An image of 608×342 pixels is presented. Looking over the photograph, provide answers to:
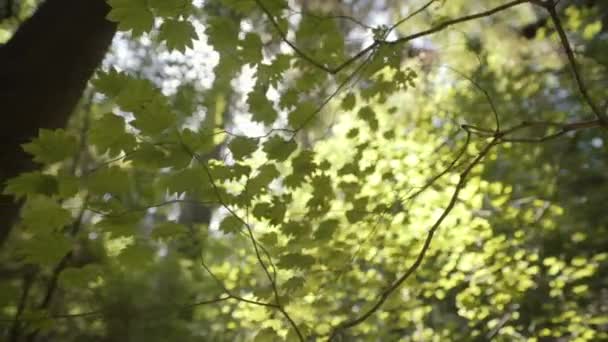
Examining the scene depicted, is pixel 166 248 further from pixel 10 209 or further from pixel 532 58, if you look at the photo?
pixel 532 58

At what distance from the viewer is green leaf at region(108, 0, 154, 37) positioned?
4.61ft

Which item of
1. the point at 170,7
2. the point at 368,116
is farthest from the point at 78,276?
the point at 368,116

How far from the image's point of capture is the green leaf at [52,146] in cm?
133

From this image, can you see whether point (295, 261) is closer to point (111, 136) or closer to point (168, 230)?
point (168, 230)

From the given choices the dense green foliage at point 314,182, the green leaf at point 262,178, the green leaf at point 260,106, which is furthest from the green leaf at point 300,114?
the green leaf at point 262,178

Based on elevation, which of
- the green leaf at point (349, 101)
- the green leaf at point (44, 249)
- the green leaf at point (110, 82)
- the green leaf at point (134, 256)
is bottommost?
the green leaf at point (44, 249)

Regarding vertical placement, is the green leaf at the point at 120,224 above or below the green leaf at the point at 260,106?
below

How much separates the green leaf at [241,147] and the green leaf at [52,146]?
0.55 m

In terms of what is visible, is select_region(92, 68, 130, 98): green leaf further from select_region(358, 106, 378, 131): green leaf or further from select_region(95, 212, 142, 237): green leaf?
select_region(358, 106, 378, 131): green leaf

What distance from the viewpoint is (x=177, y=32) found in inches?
61.9

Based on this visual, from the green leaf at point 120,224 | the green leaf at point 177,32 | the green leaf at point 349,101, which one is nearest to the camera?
the green leaf at point 120,224

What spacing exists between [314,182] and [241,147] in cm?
65

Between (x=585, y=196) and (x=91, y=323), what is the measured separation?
4.59 metres

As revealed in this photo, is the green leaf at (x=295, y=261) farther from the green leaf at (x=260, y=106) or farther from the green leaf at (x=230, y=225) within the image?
the green leaf at (x=260, y=106)
